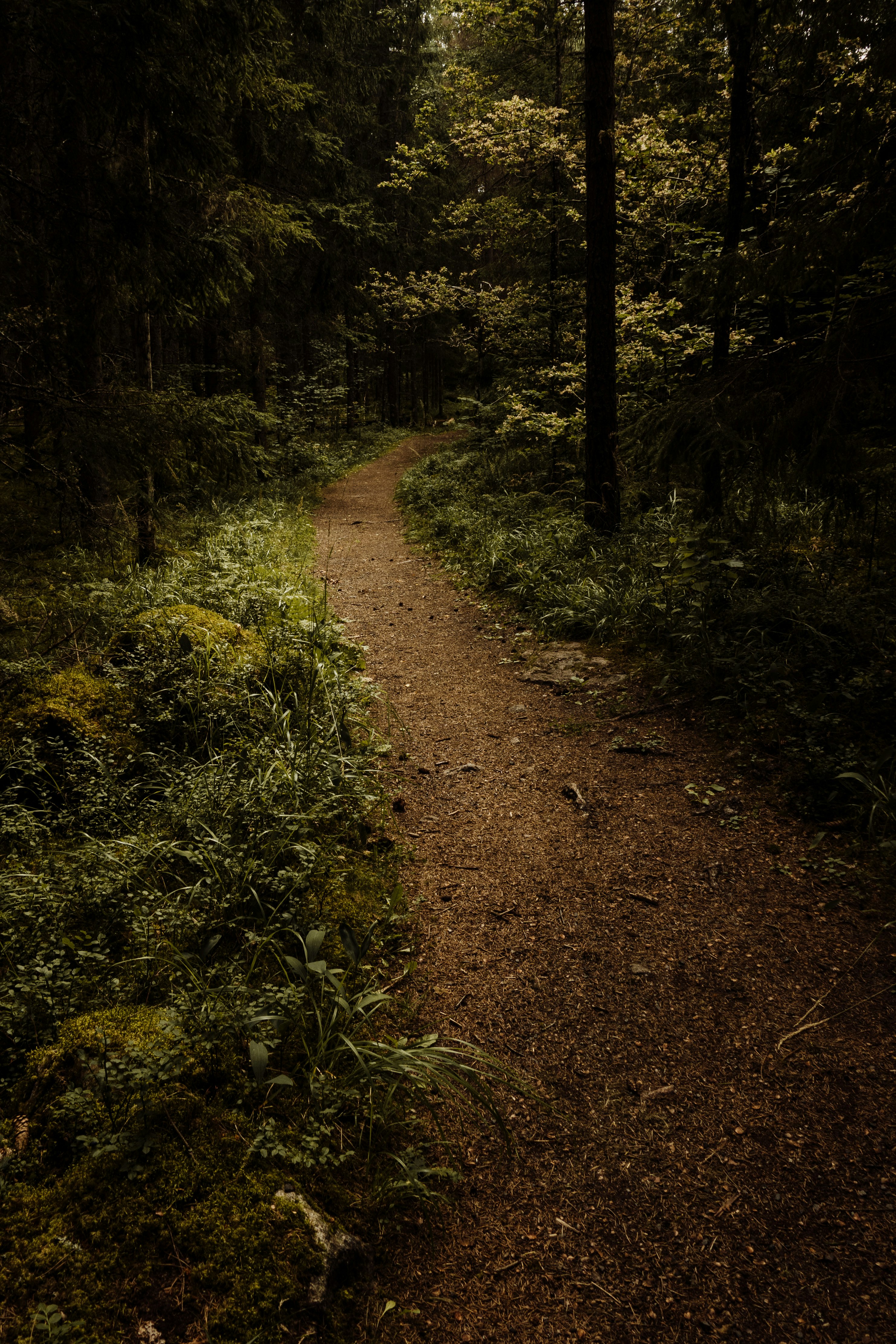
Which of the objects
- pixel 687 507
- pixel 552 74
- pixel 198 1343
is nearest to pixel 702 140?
pixel 552 74

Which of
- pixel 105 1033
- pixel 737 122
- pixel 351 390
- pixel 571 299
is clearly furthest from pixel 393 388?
pixel 105 1033

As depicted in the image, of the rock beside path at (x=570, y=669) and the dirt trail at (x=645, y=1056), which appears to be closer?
the dirt trail at (x=645, y=1056)

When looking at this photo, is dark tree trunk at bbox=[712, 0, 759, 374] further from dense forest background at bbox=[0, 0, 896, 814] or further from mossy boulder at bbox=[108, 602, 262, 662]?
mossy boulder at bbox=[108, 602, 262, 662]

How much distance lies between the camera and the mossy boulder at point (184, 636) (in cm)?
471

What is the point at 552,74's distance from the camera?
1306 cm

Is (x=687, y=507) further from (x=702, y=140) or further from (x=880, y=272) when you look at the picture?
(x=702, y=140)

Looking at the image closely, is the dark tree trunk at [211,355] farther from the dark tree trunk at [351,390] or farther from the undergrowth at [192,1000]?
the undergrowth at [192,1000]

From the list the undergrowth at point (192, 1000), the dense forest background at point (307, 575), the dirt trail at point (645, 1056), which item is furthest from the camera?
the dense forest background at point (307, 575)

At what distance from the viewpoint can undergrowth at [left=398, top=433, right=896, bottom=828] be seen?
13.8ft

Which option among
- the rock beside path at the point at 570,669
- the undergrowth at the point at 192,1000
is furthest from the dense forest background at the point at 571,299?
the undergrowth at the point at 192,1000

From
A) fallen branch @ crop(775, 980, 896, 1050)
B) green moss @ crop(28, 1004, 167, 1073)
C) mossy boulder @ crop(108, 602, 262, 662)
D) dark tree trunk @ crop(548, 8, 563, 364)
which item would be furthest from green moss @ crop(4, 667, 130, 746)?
dark tree trunk @ crop(548, 8, 563, 364)

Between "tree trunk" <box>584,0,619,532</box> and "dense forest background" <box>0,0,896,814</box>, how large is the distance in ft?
1.41

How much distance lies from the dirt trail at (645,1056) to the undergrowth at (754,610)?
0.44 meters

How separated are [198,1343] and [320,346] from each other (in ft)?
75.3
